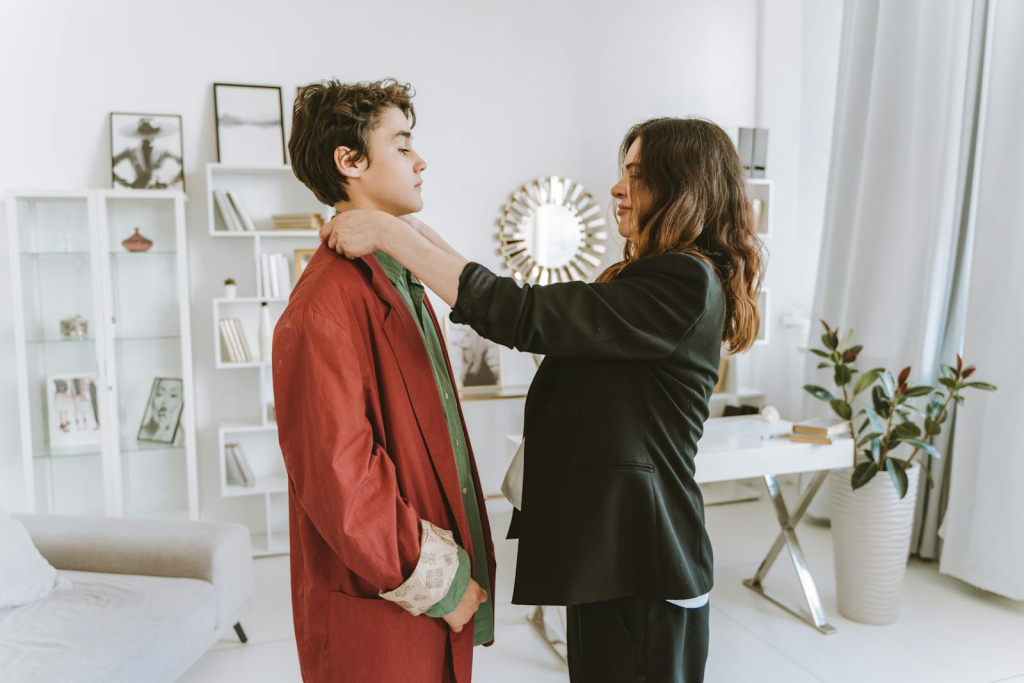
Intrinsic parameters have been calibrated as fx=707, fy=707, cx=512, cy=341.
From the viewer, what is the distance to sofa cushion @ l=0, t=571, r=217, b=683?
1709mm

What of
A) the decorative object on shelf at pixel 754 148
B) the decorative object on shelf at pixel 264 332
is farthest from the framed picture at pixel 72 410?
the decorative object on shelf at pixel 754 148

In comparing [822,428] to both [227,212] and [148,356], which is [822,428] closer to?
[227,212]

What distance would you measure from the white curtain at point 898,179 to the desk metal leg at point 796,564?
0.86 metres

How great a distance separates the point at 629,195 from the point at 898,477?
1.98 metres

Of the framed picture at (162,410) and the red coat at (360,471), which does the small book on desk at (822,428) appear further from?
the framed picture at (162,410)

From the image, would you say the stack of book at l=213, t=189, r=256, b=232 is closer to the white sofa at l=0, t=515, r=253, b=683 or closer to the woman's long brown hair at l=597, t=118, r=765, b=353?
the white sofa at l=0, t=515, r=253, b=683

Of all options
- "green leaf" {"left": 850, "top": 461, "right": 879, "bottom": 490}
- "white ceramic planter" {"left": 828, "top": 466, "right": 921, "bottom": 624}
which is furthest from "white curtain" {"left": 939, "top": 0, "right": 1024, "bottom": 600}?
"green leaf" {"left": 850, "top": 461, "right": 879, "bottom": 490}

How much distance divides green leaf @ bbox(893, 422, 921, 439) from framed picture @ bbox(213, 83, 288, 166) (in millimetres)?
3037

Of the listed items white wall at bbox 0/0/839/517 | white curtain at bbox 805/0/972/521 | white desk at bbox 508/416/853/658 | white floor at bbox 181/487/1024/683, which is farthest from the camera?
white wall at bbox 0/0/839/517

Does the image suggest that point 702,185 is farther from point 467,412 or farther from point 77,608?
point 467,412

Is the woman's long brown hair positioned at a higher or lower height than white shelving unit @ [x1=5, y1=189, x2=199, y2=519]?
higher

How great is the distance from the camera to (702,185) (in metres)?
1.23

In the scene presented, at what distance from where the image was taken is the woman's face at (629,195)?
1301 mm

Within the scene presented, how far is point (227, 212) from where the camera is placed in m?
3.46
